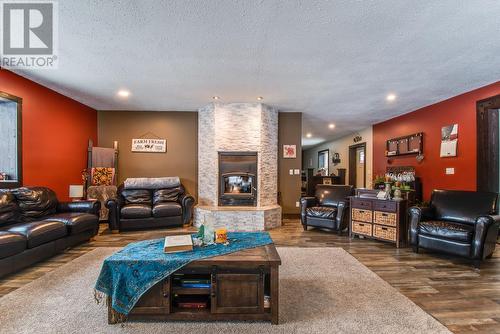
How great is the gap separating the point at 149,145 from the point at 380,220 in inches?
199

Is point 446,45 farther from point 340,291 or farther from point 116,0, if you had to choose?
point 116,0

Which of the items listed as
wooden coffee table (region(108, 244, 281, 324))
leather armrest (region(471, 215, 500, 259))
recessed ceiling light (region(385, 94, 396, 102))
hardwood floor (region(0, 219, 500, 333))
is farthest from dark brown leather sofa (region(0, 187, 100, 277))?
recessed ceiling light (region(385, 94, 396, 102))

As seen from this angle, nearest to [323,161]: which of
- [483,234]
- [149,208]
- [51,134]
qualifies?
[149,208]

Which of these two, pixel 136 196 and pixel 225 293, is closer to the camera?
pixel 225 293

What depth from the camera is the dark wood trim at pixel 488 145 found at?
13.8ft

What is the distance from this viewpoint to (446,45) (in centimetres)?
289

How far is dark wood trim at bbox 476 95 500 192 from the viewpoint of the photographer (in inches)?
166

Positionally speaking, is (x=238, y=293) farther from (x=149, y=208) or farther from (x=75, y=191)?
(x=75, y=191)

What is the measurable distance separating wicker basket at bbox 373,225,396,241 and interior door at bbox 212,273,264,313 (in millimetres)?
2888

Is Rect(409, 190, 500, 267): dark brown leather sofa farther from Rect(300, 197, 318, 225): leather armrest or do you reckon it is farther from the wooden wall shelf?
the wooden wall shelf

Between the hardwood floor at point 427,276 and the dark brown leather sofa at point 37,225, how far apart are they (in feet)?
0.53

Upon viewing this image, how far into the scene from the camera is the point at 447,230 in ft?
10.9

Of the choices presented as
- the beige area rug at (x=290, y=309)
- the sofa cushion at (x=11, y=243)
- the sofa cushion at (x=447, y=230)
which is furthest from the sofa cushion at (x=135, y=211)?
the sofa cushion at (x=447, y=230)

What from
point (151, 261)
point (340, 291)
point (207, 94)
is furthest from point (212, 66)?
point (340, 291)
